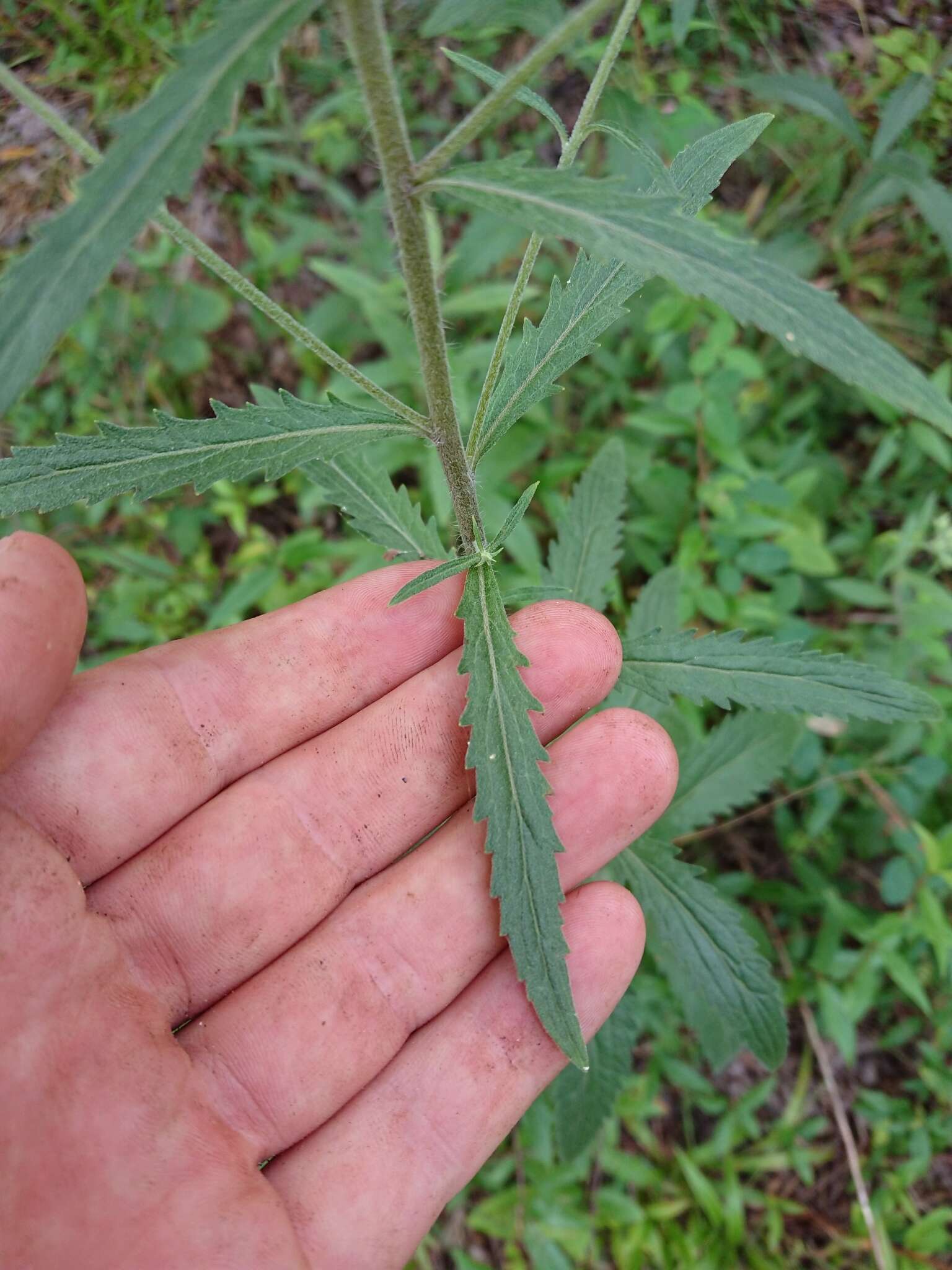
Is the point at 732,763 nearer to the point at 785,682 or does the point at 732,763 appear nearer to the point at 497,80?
the point at 785,682

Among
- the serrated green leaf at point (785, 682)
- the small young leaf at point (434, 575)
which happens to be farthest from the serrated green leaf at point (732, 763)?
the small young leaf at point (434, 575)

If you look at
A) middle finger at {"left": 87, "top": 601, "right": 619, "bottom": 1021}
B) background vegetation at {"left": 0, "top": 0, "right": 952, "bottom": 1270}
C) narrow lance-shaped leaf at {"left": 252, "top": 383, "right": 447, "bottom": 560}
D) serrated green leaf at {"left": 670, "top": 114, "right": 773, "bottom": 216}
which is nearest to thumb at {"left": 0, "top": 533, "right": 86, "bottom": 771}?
middle finger at {"left": 87, "top": 601, "right": 619, "bottom": 1021}

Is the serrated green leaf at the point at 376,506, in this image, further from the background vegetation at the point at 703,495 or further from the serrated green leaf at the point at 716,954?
the serrated green leaf at the point at 716,954

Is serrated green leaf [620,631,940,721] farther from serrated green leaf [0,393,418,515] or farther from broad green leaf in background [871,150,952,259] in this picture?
broad green leaf in background [871,150,952,259]

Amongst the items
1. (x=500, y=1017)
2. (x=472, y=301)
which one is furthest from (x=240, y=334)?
(x=500, y=1017)

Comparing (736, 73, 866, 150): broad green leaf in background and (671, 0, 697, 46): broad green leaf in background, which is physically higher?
(671, 0, 697, 46): broad green leaf in background

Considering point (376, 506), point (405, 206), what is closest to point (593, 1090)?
point (376, 506)
